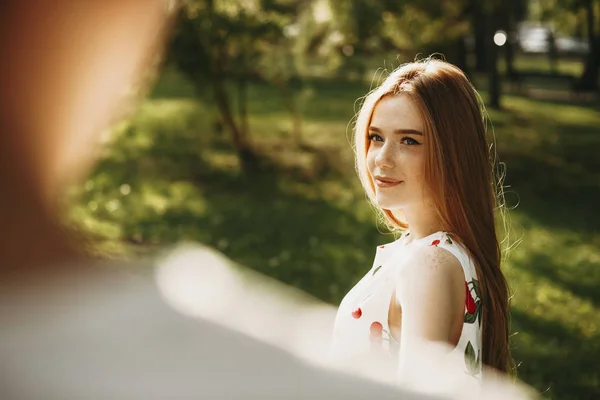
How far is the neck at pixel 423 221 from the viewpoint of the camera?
2.14 meters

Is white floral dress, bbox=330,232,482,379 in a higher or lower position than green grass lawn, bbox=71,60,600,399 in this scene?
lower

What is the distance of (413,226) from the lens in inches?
85.8

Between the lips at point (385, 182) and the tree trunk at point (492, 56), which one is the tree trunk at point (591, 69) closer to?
the tree trunk at point (492, 56)

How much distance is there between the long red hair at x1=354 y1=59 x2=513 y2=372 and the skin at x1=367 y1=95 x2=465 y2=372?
0.03 m

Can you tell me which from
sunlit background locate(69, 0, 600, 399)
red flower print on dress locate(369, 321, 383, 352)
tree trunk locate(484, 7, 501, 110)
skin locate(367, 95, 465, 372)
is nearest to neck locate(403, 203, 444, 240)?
skin locate(367, 95, 465, 372)

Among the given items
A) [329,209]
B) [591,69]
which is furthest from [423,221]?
[591,69]

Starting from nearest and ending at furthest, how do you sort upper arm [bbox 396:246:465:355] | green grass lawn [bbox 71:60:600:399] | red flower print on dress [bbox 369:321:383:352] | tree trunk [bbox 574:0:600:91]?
upper arm [bbox 396:246:465:355] → red flower print on dress [bbox 369:321:383:352] → green grass lawn [bbox 71:60:600:399] → tree trunk [bbox 574:0:600:91]

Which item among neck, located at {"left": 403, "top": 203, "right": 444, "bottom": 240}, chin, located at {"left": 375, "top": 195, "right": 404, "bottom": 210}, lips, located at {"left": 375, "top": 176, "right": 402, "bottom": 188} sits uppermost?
lips, located at {"left": 375, "top": 176, "right": 402, "bottom": 188}

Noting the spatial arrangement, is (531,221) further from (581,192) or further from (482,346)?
(482,346)

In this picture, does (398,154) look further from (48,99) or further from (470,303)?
(48,99)

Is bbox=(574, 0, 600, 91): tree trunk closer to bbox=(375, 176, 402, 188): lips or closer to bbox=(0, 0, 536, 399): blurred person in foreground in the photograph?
bbox=(375, 176, 402, 188): lips

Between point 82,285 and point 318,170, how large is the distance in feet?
39.5

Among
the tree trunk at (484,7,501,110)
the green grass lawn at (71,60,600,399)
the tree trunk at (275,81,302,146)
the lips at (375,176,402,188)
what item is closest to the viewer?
the lips at (375,176,402,188)

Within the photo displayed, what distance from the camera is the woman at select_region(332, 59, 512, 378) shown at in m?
2.02
